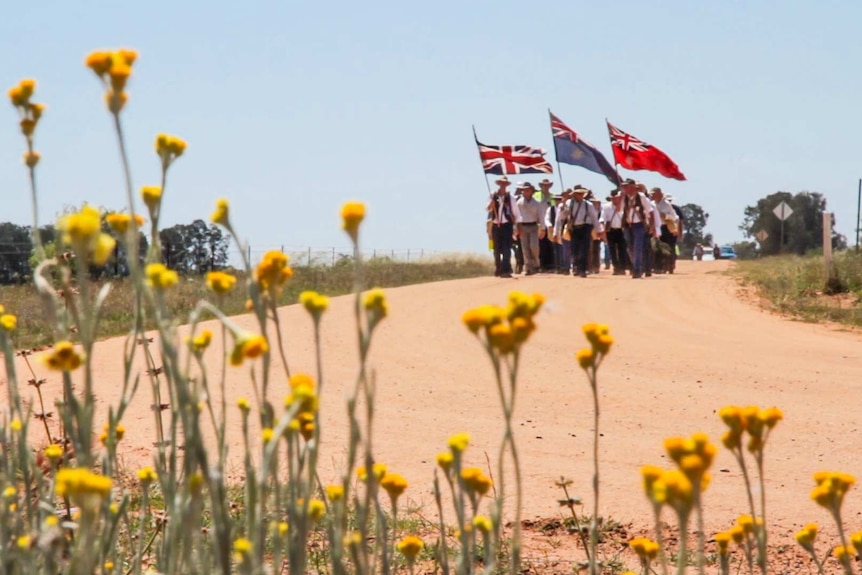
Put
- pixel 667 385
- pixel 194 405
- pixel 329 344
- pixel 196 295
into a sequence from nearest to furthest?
pixel 194 405
pixel 667 385
pixel 329 344
pixel 196 295

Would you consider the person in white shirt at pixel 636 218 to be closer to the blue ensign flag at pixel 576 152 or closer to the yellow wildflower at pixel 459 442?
the blue ensign flag at pixel 576 152

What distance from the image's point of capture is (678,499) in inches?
51.2

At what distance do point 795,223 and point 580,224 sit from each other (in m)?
67.9

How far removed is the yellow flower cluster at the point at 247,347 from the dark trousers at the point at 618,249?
22.9 metres

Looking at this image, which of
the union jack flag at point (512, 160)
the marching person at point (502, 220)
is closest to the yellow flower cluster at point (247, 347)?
the marching person at point (502, 220)

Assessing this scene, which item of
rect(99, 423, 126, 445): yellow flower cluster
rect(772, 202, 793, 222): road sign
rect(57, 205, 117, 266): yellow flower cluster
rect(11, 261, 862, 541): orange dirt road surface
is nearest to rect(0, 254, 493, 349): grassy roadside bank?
rect(11, 261, 862, 541): orange dirt road surface

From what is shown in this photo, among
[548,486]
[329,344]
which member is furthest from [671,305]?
[548,486]

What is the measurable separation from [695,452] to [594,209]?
73.2 ft

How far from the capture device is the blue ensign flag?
98.4 feet

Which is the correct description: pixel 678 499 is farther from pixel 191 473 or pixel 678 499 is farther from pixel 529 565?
pixel 529 565

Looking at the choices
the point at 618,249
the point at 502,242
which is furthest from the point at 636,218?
the point at 502,242

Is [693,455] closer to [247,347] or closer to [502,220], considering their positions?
[247,347]

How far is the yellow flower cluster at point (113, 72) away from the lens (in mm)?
1628

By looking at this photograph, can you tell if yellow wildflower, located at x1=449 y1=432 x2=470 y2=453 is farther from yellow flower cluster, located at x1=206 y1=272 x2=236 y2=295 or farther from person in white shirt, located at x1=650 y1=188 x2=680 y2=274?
person in white shirt, located at x1=650 y1=188 x2=680 y2=274
